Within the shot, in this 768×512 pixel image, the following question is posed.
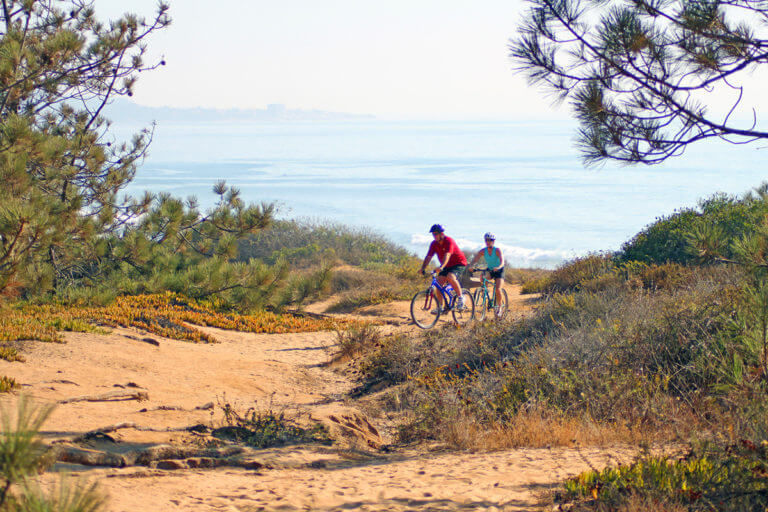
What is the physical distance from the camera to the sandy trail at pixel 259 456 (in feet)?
14.3

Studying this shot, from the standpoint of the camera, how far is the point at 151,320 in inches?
460

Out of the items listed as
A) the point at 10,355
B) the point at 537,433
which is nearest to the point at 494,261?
the point at 537,433

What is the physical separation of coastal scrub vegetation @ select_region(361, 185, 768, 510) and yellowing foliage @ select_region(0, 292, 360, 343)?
12.8 feet

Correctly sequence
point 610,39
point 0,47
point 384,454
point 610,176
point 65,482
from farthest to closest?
1. point 610,176
2. point 0,47
3. point 384,454
4. point 610,39
5. point 65,482

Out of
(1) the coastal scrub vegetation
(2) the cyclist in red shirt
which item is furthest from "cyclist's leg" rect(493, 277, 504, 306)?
(1) the coastal scrub vegetation

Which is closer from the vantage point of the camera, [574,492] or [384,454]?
[574,492]

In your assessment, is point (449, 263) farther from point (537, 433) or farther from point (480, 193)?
point (480, 193)

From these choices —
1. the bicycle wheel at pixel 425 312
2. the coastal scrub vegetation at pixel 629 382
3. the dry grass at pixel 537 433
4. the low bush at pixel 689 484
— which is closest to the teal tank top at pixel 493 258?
the bicycle wheel at pixel 425 312

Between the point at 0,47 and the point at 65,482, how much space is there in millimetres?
9519

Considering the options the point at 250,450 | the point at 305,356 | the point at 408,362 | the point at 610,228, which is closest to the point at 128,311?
the point at 305,356

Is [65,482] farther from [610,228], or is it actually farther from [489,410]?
[610,228]

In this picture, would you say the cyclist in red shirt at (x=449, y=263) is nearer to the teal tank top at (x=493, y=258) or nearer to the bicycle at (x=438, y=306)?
the bicycle at (x=438, y=306)

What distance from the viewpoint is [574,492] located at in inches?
162

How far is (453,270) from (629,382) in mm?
6191
